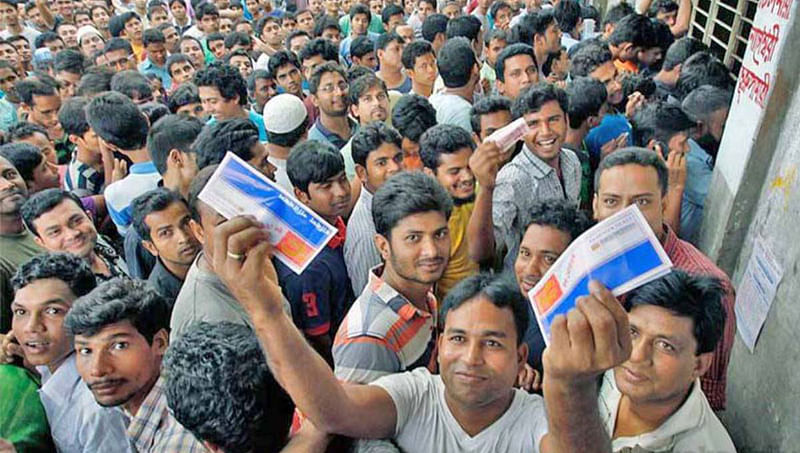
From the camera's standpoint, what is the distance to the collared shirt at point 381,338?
198cm

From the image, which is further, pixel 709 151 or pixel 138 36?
pixel 138 36

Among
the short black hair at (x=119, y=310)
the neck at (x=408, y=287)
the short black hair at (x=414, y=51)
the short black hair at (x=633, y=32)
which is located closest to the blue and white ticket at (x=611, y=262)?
the neck at (x=408, y=287)

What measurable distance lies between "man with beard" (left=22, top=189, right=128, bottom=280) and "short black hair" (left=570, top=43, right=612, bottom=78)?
3651mm

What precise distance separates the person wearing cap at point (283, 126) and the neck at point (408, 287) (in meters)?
1.71

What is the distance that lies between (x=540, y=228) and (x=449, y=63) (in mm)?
2311

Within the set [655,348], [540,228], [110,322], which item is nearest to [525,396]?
[655,348]

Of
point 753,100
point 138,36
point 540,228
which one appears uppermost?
point 753,100

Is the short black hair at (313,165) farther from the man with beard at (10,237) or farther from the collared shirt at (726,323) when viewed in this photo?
the collared shirt at (726,323)

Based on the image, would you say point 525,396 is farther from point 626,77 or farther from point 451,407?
point 626,77

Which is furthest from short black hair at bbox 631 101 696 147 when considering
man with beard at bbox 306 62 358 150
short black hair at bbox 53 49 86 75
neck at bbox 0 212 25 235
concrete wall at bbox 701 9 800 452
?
short black hair at bbox 53 49 86 75

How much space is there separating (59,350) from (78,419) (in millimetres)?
362

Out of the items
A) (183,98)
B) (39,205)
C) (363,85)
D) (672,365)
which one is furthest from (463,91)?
(672,365)

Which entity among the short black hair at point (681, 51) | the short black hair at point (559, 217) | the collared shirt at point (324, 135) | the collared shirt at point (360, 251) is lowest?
the collared shirt at point (324, 135)

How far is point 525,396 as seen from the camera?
1.91m
